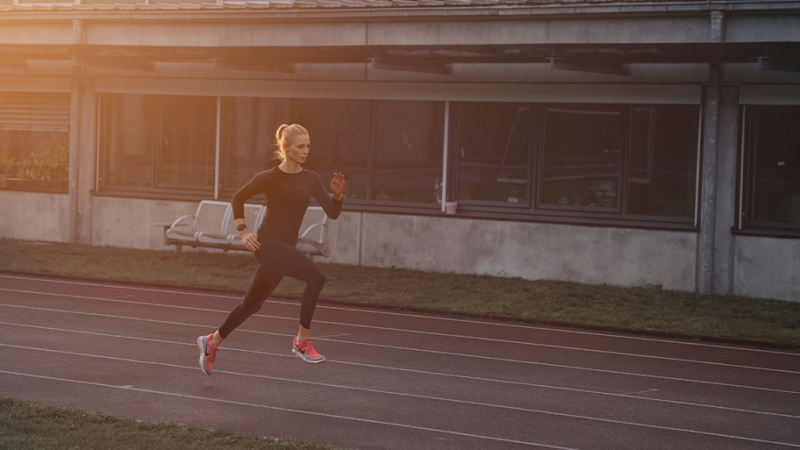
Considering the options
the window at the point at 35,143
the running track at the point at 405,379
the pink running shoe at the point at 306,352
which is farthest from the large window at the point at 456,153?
the pink running shoe at the point at 306,352

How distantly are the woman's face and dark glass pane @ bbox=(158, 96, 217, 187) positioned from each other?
11536 millimetres

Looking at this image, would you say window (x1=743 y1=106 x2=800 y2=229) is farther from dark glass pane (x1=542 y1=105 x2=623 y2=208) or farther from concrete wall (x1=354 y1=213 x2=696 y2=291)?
dark glass pane (x1=542 y1=105 x2=623 y2=208)

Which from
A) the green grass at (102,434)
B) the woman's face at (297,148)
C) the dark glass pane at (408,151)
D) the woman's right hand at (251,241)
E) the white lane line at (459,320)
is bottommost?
the green grass at (102,434)

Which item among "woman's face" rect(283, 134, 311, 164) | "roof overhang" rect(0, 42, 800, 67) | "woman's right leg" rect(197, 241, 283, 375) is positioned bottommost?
"woman's right leg" rect(197, 241, 283, 375)

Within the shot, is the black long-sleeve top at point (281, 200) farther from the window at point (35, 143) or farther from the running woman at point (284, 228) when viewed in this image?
the window at point (35, 143)

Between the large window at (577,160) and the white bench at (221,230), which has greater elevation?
the large window at (577,160)

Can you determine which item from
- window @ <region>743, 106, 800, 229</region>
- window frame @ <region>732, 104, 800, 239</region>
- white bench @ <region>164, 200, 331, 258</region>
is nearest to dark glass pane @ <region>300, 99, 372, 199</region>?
white bench @ <region>164, 200, 331, 258</region>

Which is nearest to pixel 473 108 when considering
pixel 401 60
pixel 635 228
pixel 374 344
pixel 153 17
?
pixel 401 60

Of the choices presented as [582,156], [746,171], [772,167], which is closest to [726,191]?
[746,171]

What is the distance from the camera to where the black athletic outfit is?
8359mm

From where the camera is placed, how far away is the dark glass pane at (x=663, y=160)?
53.4 feet

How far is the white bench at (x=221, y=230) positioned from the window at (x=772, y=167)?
6.73 metres

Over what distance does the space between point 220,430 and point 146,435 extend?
0.48 m

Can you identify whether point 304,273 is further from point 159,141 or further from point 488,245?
point 159,141
